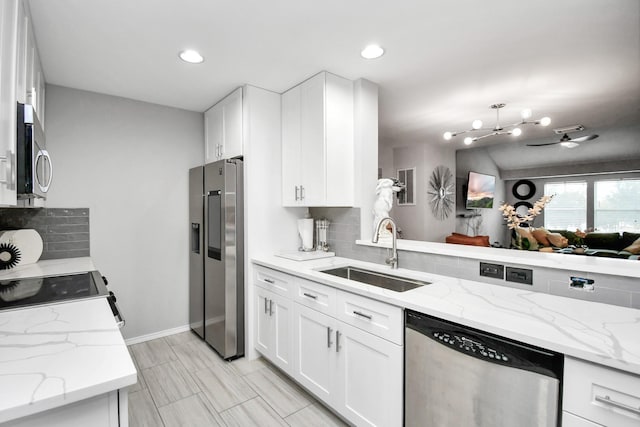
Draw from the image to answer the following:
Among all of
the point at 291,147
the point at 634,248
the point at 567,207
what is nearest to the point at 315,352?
the point at 291,147

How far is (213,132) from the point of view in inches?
123

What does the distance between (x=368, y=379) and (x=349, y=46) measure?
1989mm

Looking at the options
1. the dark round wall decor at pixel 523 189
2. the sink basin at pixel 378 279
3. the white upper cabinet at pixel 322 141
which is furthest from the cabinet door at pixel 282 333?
the dark round wall decor at pixel 523 189

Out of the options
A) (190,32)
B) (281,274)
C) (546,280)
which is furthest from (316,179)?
(546,280)

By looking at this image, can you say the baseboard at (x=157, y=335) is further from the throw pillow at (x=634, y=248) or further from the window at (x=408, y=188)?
the throw pillow at (x=634, y=248)

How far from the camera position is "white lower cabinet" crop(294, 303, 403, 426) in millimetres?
1499

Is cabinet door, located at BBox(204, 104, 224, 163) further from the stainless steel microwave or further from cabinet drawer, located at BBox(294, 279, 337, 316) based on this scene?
the stainless steel microwave

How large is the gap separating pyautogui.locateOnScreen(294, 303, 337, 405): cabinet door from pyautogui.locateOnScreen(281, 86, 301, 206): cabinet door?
39.5 inches

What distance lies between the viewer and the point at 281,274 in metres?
2.30

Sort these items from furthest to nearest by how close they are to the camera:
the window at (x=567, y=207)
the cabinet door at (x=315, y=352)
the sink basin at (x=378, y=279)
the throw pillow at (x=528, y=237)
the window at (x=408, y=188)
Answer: the window at (x=408, y=188) < the window at (x=567, y=207) < the throw pillow at (x=528, y=237) < the sink basin at (x=378, y=279) < the cabinet door at (x=315, y=352)

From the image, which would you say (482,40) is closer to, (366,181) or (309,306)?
(366,181)

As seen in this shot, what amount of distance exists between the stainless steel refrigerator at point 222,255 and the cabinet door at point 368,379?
1.17 meters

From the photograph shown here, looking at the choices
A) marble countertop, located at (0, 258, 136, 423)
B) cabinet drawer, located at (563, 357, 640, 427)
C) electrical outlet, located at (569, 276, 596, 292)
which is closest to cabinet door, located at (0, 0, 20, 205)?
marble countertop, located at (0, 258, 136, 423)

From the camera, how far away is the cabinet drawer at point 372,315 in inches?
57.9
